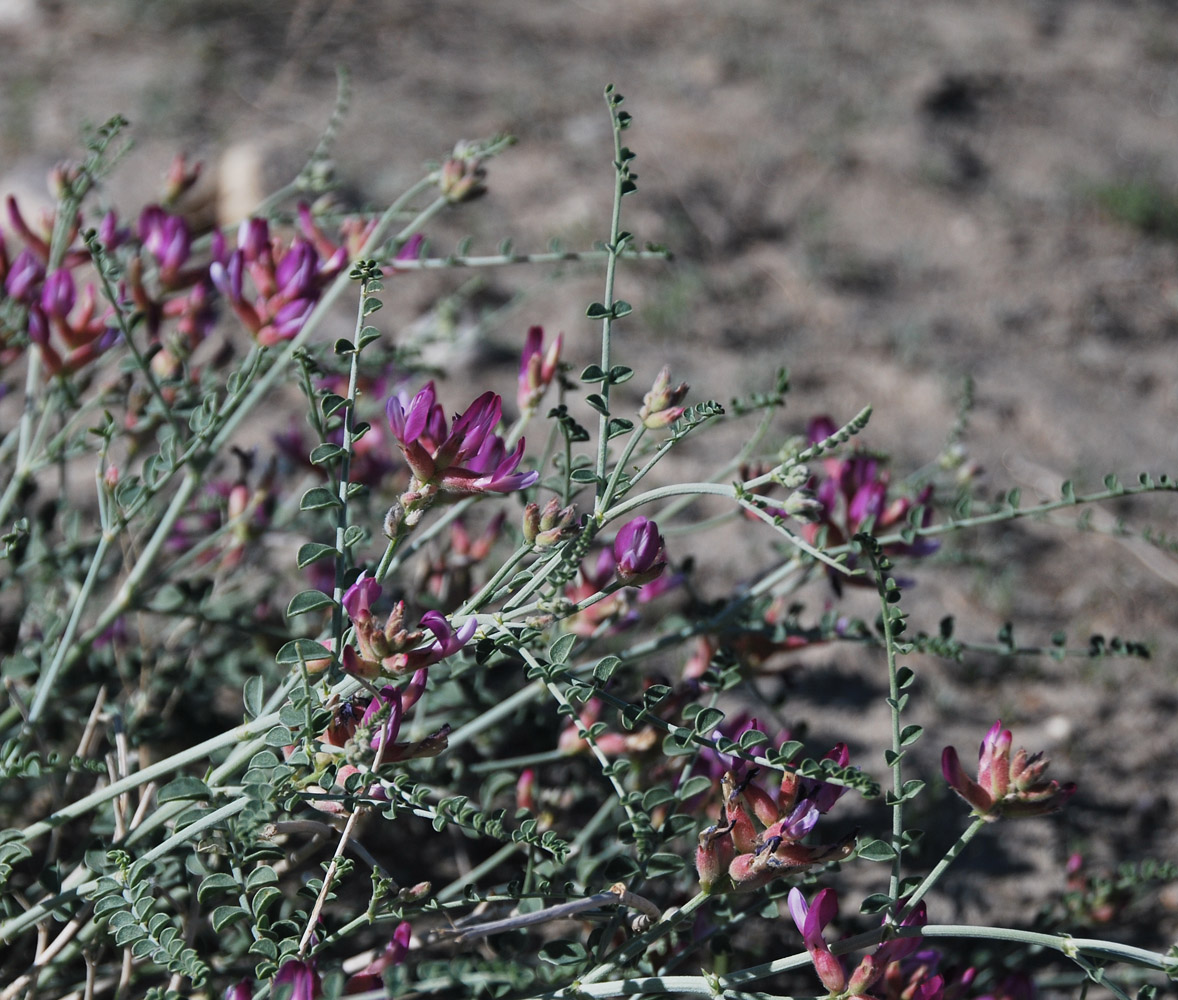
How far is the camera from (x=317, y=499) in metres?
1.13

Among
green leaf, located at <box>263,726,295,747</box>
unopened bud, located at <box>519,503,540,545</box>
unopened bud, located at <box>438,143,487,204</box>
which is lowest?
green leaf, located at <box>263,726,295,747</box>

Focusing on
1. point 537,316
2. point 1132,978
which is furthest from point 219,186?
point 1132,978

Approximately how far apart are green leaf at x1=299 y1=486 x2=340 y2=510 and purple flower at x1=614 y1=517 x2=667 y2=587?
0.30 m

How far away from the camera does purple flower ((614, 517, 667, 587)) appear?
3.81 ft

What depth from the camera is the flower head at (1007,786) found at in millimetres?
1204

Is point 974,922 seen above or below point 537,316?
below

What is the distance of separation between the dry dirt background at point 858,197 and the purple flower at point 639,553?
118cm

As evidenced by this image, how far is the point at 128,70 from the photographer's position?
397 cm

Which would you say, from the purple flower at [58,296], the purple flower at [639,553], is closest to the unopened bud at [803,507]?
the purple flower at [639,553]

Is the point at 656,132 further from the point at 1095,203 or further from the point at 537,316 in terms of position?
the point at 1095,203

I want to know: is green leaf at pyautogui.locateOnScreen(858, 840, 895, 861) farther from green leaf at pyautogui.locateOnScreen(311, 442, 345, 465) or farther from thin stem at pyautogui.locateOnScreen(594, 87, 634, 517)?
green leaf at pyautogui.locateOnScreen(311, 442, 345, 465)

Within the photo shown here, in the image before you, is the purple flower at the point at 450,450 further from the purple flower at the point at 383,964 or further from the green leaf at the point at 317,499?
the purple flower at the point at 383,964

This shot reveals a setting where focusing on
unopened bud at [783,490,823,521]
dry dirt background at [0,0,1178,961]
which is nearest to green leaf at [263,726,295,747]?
unopened bud at [783,490,823,521]

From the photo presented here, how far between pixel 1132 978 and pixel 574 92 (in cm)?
333
